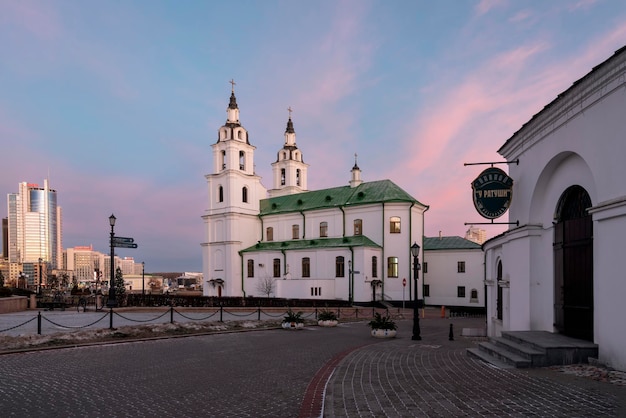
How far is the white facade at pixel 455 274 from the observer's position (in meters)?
49.2

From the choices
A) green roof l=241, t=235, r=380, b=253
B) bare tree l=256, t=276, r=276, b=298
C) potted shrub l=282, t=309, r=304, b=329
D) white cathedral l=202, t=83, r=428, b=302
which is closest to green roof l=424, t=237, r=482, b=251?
white cathedral l=202, t=83, r=428, b=302

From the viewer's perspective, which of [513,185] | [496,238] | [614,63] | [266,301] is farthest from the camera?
[266,301]

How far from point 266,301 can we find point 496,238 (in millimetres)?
29235

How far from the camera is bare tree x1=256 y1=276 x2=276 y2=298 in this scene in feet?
173

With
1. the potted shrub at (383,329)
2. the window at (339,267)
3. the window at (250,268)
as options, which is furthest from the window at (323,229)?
the potted shrub at (383,329)

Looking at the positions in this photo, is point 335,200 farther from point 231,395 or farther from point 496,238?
point 231,395

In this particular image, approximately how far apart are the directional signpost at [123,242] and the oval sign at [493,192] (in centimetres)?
2051

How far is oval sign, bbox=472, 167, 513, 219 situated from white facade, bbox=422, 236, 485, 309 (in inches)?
1561

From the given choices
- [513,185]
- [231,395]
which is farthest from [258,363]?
[513,185]

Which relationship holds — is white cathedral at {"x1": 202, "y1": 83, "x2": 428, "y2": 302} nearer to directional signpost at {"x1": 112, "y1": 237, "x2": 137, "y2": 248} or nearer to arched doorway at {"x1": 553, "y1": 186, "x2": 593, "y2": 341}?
directional signpost at {"x1": 112, "y1": 237, "x2": 137, "y2": 248}

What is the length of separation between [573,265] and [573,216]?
121 centimetres

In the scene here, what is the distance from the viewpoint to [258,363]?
11523mm

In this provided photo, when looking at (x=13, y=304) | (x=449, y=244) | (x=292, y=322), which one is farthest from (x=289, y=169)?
(x=292, y=322)

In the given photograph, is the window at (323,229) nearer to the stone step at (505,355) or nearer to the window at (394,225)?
the window at (394,225)
